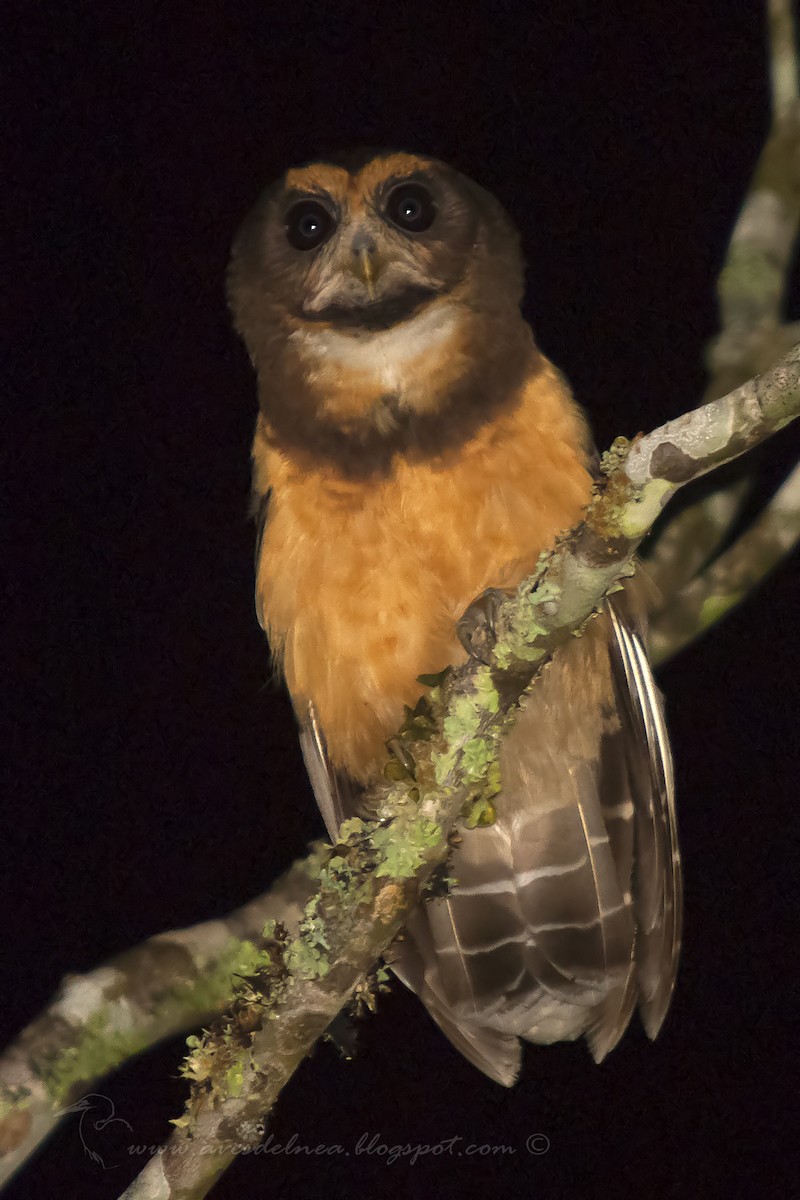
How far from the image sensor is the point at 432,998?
3.10 meters

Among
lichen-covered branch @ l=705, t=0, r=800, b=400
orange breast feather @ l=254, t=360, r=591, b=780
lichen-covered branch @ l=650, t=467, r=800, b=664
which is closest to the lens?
orange breast feather @ l=254, t=360, r=591, b=780

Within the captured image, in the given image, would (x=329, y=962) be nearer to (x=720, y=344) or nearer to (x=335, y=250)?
(x=335, y=250)

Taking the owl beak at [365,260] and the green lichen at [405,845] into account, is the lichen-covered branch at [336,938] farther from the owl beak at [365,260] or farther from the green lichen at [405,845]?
the owl beak at [365,260]

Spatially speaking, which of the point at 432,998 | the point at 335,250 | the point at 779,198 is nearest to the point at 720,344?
the point at 779,198

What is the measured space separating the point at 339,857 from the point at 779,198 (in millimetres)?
2072

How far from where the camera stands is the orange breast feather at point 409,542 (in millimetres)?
2559

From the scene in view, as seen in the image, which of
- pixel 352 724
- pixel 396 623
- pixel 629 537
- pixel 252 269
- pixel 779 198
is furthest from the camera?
pixel 779 198

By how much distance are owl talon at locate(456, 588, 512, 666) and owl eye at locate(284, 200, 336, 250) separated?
106cm

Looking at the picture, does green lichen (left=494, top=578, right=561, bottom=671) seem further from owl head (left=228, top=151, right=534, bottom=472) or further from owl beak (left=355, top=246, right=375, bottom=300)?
owl beak (left=355, top=246, right=375, bottom=300)

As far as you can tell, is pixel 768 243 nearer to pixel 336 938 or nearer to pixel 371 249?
pixel 371 249

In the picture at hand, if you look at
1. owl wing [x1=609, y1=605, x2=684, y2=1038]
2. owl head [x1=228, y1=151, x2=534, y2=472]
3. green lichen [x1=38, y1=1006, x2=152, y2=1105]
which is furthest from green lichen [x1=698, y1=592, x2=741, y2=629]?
green lichen [x1=38, y1=1006, x2=152, y2=1105]

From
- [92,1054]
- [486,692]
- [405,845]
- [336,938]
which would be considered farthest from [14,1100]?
[486,692]

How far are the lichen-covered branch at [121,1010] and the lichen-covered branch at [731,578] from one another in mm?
986

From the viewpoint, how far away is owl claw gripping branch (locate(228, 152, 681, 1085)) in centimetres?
259
